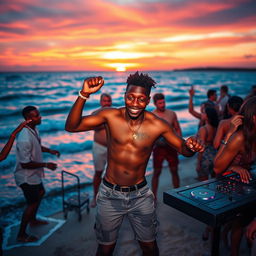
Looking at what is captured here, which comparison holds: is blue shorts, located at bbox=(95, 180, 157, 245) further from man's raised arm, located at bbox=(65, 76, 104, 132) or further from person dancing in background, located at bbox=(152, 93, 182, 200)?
person dancing in background, located at bbox=(152, 93, 182, 200)

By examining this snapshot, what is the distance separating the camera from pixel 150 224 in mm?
2797

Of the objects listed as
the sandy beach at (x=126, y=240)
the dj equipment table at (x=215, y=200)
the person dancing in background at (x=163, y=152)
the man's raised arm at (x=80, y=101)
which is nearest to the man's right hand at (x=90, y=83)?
the man's raised arm at (x=80, y=101)

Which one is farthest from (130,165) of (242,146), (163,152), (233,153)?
(163,152)

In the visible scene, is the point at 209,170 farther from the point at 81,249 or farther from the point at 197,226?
the point at 81,249

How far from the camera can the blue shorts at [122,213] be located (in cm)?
275

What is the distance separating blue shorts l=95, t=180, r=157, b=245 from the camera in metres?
2.75

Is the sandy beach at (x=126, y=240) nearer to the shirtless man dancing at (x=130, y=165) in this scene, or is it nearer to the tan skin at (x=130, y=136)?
the shirtless man dancing at (x=130, y=165)

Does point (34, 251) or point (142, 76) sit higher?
point (142, 76)

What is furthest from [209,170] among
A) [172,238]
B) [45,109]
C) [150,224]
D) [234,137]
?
[45,109]

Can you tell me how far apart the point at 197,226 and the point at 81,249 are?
209 cm

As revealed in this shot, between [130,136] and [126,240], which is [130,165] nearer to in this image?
[130,136]

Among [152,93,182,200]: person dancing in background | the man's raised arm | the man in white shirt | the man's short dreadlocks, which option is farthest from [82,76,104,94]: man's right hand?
[152,93,182,200]: person dancing in background

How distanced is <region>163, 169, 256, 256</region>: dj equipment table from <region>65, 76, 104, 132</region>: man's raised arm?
3.91 feet

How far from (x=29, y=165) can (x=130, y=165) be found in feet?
6.51
